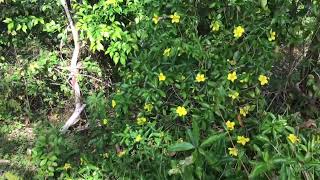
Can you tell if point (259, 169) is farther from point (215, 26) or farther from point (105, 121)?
point (105, 121)

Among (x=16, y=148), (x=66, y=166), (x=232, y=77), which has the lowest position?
(x=16, y=148)

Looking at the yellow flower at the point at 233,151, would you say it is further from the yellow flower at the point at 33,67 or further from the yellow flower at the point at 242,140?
the yellow flower at the point at 33,67

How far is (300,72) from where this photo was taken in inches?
115

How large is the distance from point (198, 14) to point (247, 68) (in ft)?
1.79

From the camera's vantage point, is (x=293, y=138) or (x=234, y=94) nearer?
(x=293, y=138)

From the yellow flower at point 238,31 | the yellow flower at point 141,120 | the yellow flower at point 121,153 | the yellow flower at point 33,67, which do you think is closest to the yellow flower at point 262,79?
the yellow flower at point 238,31

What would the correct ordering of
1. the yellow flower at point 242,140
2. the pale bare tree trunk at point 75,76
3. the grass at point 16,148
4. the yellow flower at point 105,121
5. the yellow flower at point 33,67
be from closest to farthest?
the yellow flower at point 242,140 < the yellow flower at point 105,121 < the grass at point 16,148 < the pale bare tree trunk at point 75,76 < the yellow flower at point 33,67

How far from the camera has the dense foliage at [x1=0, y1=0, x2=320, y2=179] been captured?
2.50m

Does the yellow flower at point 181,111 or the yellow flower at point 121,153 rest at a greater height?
the yellow flower at point 181,111

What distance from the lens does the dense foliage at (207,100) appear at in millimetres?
2504

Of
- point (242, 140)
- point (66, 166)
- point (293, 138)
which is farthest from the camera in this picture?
point (66, 166)

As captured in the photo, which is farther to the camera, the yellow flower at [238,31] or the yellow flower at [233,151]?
the yellow flower at [238,31]

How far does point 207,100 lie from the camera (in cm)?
282

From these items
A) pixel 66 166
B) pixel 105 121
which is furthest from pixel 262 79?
pixel 66 166
